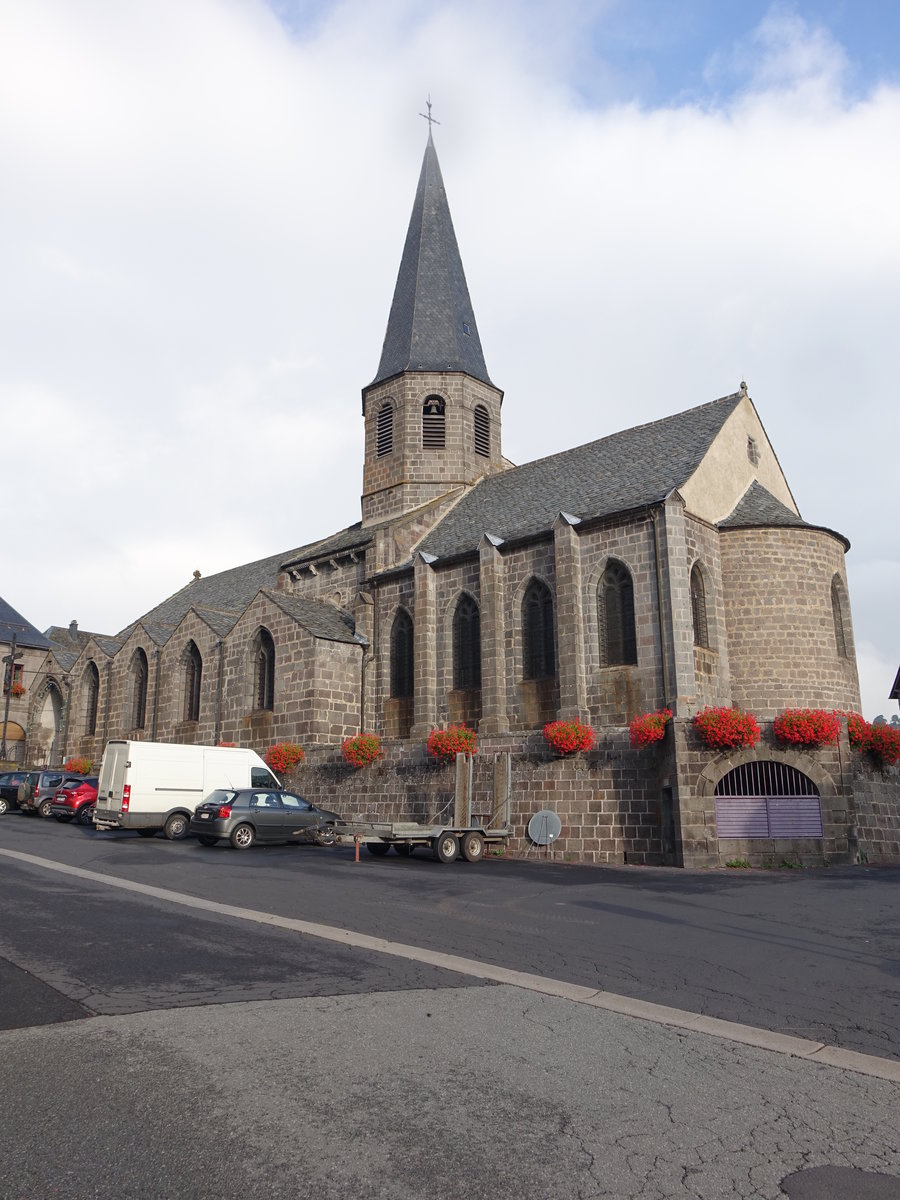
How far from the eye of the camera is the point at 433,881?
15.5 metres

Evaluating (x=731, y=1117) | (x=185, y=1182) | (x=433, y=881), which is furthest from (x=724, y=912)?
(x=185, y=1182)

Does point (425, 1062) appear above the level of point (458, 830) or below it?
below

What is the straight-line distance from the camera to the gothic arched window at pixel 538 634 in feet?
85.9

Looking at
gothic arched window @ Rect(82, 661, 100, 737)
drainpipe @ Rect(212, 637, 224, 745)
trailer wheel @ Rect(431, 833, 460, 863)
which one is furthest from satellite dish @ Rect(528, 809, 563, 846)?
gothic arched window @ Rect(82, 661, 100, 737)

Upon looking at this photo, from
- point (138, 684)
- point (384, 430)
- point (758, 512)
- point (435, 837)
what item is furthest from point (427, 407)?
point (435, 837)

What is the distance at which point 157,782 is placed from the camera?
23375mm

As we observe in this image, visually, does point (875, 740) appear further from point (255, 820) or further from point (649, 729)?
point (255, 820)

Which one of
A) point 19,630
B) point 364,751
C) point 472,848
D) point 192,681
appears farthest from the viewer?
point 19,630

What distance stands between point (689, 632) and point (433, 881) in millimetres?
10596

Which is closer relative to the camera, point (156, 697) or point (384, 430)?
point (384, 430)

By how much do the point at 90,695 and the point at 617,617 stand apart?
29.3 metres

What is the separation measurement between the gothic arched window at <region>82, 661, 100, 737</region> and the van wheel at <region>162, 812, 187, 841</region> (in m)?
22.0

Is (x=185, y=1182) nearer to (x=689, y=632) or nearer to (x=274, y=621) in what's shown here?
(x=689, y=632)

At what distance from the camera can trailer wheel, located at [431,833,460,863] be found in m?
19.3
